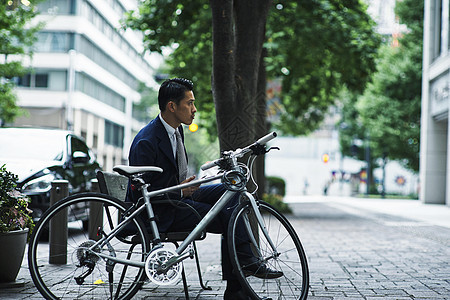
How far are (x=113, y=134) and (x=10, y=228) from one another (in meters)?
55.9

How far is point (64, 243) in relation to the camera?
5121 mm

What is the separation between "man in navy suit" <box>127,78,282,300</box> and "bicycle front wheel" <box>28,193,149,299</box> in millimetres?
210

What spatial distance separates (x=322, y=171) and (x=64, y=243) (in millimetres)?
70828

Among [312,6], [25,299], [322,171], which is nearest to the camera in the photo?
[25,299]

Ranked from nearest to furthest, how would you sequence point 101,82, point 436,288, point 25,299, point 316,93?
point 25,299 < point 436,288 < point 316,93 < point 101,82

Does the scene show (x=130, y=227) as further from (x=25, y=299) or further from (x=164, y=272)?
(x=25, y=299)

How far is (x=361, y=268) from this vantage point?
20.6 ft

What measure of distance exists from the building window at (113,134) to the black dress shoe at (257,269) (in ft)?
177

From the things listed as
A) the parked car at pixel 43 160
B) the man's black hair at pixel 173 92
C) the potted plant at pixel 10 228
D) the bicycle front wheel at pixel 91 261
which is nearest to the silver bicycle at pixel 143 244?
the bicycle front wheel at pixel 91 261

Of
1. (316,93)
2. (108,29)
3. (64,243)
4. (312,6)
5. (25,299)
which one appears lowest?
(25,299)

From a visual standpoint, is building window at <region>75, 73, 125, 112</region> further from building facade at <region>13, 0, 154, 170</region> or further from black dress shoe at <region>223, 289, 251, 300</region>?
black dress shoe at <region>223, 289, 251, 300</region>

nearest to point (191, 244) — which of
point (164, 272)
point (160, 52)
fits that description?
point (164, 272)

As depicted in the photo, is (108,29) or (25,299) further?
(108,29)

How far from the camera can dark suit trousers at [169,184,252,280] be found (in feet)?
13.5
